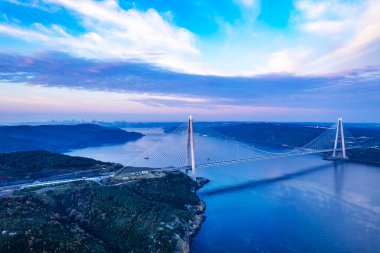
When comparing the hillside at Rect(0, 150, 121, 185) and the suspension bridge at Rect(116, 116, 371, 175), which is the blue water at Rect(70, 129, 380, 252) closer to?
the suspension bridge at Rect(116, 116, 371, 175)

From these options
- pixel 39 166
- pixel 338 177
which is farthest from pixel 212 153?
pixel 39 166

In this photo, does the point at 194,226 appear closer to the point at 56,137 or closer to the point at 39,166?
the point at 39,166

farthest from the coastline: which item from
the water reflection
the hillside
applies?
the water reflection

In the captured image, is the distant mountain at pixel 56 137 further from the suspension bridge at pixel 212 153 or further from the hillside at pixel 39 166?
the hillside at pixel 39 166

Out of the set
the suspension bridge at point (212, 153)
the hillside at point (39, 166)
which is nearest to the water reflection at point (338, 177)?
the suspension bridge at point (212, 153)

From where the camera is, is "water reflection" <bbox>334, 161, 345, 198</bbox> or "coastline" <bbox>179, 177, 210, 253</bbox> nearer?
"coastline" <bbox>179, 177, 210, 253</bbox>
